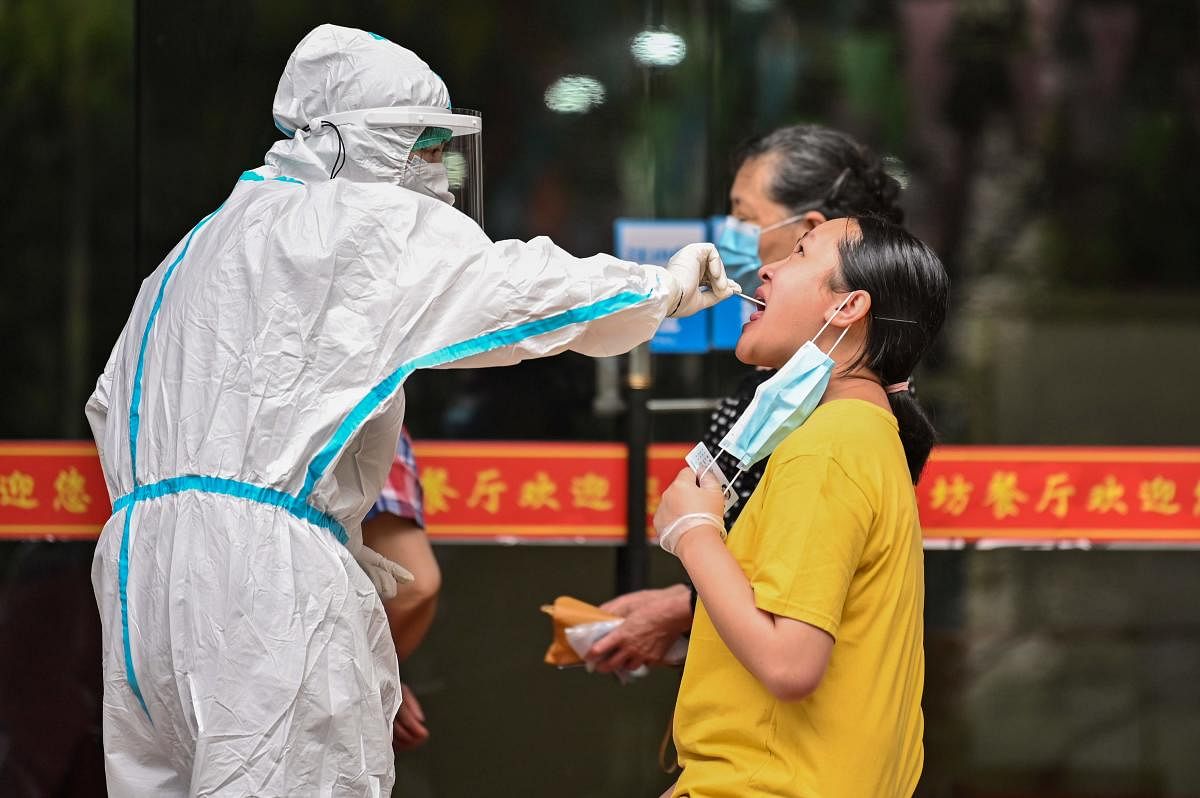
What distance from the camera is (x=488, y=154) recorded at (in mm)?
3457

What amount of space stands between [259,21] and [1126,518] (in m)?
2.35

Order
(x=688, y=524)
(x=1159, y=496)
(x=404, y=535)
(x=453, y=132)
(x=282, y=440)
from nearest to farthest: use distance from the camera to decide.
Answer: (x=688, y=524)
(x=282, y=440)
(x=453, y=132)
(x=404, y=535)
(x=1159, y=496)

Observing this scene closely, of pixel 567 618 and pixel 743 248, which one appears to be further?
pixel 743 248

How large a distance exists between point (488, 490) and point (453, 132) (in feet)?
4.51

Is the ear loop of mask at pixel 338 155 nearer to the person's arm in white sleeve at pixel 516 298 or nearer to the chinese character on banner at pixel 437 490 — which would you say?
the person's arm in white sleeve at pixel 516 298

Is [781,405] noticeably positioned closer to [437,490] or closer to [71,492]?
[437,490]

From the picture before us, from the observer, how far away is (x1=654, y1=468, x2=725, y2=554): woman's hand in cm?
180

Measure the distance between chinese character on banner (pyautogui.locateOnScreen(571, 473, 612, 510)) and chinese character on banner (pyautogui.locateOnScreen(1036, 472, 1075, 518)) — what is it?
102 centimetres

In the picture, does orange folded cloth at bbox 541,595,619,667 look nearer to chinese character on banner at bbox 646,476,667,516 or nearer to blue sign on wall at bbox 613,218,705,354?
chinese character on banner at bbox 646,476,667,516

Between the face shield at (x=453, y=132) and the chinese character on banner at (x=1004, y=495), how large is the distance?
164 centimetres

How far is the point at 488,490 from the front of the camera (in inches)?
137

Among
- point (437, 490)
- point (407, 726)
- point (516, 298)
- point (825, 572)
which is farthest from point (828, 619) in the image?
point (437, 490)

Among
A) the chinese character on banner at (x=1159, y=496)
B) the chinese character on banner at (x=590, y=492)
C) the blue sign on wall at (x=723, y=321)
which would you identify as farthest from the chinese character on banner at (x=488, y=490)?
the chinese character on banner at (x=1159, y=496)

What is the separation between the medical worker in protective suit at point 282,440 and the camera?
2.00 m
